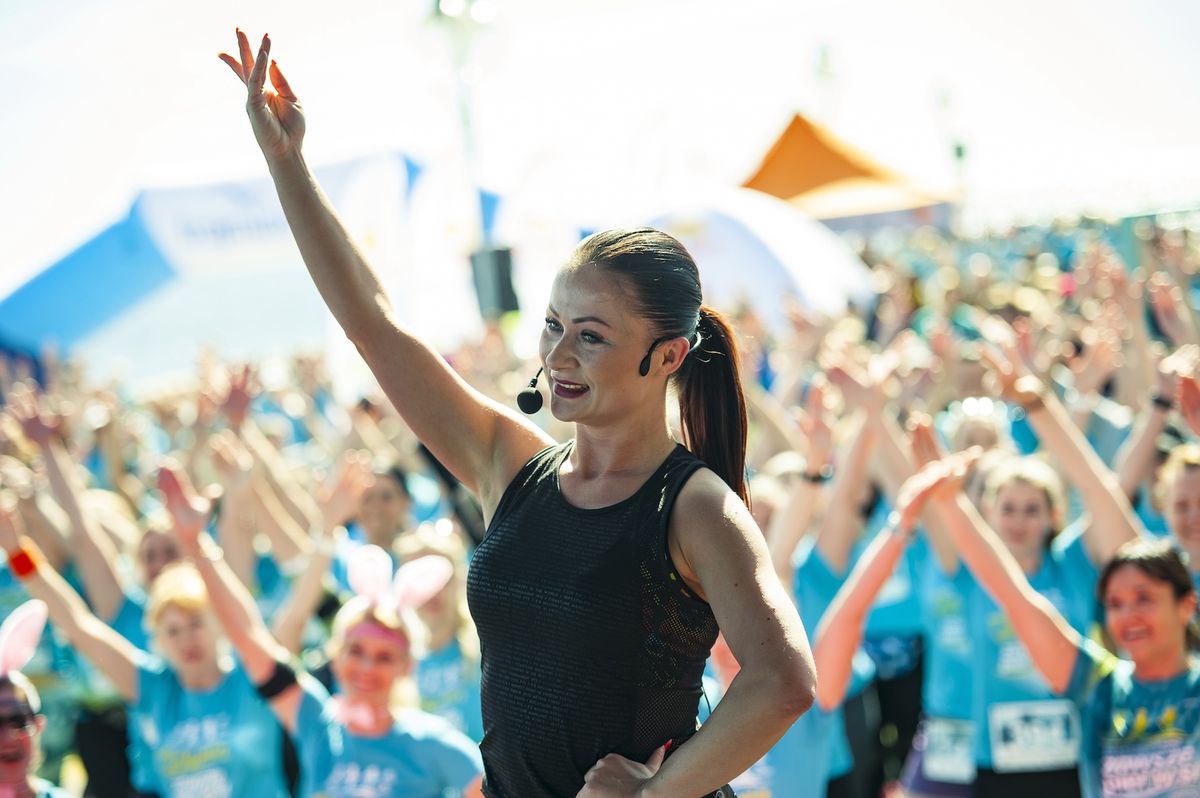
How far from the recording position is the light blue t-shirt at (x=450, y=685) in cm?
376

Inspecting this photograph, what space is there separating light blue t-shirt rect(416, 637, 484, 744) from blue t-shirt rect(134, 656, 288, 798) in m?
0.50

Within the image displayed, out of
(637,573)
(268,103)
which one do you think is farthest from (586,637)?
(268,103)

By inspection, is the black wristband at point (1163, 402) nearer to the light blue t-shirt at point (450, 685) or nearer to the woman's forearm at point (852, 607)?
the woman's forearm at point (852, 607)

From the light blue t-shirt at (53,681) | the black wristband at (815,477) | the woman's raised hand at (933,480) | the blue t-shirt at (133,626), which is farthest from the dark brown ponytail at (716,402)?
the light blue t-shirt at (53,681)

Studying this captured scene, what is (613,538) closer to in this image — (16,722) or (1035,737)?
(16,722)

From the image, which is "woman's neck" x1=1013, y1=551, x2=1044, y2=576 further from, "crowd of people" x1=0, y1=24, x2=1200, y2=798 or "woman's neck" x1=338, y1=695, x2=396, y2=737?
"woman's neck" x1=338, y1=695, x2=396, y2=737

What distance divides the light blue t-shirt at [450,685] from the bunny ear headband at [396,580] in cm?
73

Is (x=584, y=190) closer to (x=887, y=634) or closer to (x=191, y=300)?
(x=191, y=300)

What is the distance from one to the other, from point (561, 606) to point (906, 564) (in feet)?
10.3

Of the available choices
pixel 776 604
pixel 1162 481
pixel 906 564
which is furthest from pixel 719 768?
pixel 906 564

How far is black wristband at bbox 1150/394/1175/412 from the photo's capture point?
4.02 meters

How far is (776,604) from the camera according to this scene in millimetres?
1380

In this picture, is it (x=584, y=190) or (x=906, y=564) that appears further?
(x=584, y=190)

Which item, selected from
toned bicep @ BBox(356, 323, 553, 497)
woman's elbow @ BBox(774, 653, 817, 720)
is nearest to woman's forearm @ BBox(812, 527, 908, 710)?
toned bicep @ BBox(356, 323, 553, 497)
